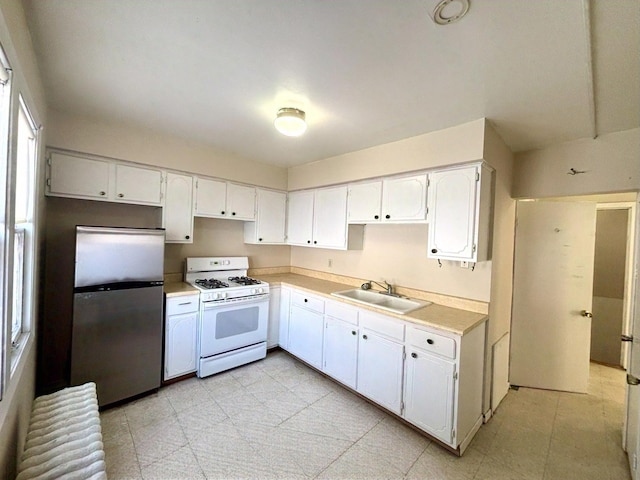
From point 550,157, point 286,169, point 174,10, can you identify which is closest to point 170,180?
point 286,169

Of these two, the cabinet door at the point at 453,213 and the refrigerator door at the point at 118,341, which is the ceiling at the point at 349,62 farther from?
the refrigerator door at the point at 118,341

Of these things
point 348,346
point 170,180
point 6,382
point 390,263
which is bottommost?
point 348,346

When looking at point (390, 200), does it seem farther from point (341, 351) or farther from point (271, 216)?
point (271, 216)

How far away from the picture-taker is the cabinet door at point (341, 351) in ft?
8.75

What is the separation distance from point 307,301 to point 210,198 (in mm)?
1723

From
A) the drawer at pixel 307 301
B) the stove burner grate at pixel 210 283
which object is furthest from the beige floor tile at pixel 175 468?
the drawer at pixel 307 301

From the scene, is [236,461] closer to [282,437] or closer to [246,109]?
[282,437]

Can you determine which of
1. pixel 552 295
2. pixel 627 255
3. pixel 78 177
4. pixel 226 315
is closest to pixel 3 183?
pixel 78 177

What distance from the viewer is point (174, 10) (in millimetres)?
1206

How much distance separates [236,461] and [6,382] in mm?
1421

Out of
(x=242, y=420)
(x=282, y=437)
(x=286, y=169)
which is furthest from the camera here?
(x=286, y=169)

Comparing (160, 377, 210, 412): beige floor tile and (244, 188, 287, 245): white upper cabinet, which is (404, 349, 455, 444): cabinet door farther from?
(244, 188, 287, 245): white upper cabinet

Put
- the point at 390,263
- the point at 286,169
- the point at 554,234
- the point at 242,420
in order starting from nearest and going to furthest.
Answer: the point at 242,420
the point at 554,234
the point at 390,263
the point at 286,169

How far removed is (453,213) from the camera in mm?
2314
